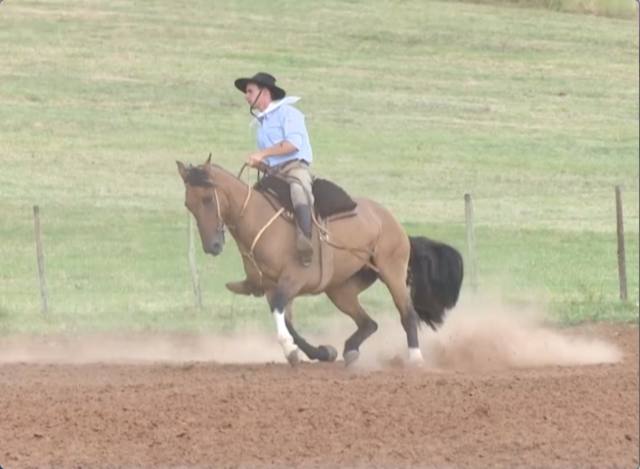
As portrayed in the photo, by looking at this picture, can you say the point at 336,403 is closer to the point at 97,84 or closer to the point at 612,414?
the point at 612,414

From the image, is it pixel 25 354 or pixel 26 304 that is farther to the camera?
pixel 26 304

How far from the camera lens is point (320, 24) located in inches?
602

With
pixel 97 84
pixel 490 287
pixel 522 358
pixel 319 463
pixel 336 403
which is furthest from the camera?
pixel 97 84

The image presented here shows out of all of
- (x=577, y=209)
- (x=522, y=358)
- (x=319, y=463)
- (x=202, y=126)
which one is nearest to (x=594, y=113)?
(x=577, y=209)

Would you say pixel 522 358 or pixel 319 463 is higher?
pixel 319 463

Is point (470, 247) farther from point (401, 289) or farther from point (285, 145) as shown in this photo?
point (285, 145)

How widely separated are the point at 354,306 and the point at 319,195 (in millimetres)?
1092

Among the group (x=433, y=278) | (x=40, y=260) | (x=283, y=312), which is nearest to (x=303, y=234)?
(x=283, y=312)

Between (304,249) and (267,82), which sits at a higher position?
(267,82)

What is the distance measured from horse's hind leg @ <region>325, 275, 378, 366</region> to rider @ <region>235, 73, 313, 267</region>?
84 cm

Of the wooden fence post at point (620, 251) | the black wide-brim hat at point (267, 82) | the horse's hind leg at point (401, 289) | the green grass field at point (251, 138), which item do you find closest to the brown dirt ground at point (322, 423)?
the horse's hind leg at point (401, 289)

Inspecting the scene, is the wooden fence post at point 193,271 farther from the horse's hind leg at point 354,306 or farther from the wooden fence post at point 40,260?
the horse's hind leg at point 354,306

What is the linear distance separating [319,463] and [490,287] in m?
8.76

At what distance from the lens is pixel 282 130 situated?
463 inches
